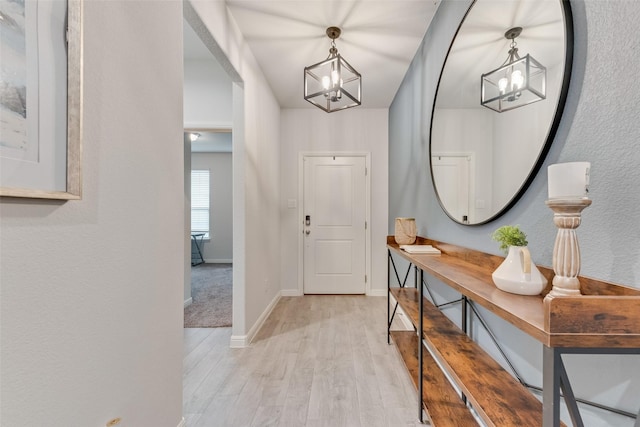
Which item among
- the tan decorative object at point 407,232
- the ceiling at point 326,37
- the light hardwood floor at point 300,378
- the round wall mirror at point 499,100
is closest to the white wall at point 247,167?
the ceiling at point 326,37

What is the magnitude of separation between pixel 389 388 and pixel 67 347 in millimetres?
1777

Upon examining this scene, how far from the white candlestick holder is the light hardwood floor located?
4.41 feet

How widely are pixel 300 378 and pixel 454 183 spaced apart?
1675 mm

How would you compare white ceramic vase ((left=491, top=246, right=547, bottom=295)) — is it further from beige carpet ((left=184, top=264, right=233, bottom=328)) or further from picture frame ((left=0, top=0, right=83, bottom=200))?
beige carpet ((left=184, top=264, right=233, bottom=328))

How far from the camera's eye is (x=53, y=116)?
0.75 meters

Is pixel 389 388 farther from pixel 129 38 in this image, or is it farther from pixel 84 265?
pixel 129 38

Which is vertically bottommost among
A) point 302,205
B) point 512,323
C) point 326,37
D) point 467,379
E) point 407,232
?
point 467,379

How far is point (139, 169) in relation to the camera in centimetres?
113

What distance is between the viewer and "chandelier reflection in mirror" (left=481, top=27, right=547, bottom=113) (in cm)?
107

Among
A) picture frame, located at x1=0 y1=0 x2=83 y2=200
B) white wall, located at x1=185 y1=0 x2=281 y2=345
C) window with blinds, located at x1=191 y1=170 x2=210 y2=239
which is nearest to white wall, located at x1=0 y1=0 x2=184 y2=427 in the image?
picture frame, located at x1=0 y1=0 x2=83 y2=200

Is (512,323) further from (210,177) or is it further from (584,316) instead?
(210,177)

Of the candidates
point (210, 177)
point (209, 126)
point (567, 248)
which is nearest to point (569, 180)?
point (567, 248)

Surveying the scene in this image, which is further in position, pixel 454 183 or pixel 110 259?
pixel 454 183

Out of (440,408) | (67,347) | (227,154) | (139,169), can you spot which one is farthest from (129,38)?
(227,154)
